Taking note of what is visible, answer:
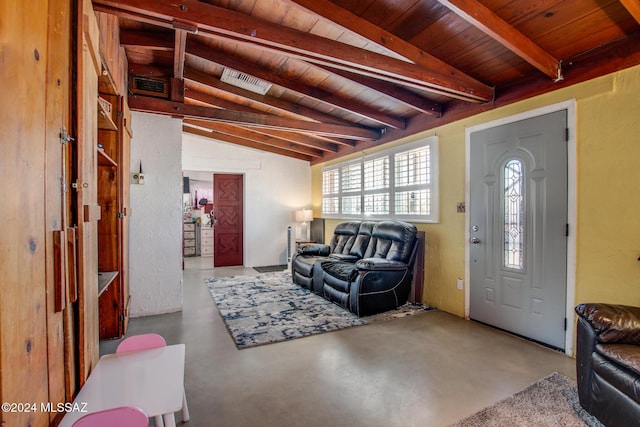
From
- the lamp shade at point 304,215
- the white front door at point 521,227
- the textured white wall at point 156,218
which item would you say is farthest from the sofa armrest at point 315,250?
the white front door at point 521,227

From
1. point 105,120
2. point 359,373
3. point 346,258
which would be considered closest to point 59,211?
point 105,120

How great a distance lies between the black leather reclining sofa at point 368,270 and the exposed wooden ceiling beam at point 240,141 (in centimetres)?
→ 284

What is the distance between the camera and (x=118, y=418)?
996mm

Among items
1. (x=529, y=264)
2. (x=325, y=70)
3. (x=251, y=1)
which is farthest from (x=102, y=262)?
(x=529, y=264)

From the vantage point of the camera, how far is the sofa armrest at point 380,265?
3.57 meters

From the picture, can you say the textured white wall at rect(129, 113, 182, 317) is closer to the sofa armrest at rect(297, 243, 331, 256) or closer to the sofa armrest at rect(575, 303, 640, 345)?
the sofa armrest at rect(297, 243, 331, 256)

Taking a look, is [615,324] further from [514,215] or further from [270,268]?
[270,268]

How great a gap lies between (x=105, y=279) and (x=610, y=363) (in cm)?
328

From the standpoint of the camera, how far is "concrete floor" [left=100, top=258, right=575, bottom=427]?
6.07ft

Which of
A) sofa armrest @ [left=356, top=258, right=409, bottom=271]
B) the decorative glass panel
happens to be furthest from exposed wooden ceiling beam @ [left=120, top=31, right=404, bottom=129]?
sofa armrest @ [left=356, top=258, right=409, bottom=271]

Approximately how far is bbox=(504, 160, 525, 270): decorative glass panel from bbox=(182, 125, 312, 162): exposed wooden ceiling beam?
4.74 m

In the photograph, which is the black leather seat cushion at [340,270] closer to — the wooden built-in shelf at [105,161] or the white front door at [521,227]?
the white front door at [521,227]

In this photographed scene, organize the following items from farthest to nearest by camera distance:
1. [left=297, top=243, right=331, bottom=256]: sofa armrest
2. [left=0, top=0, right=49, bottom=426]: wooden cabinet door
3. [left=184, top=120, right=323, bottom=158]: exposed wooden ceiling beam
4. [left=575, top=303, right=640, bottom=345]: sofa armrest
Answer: [left=184, top=120, right=323, bottom=158]: exposed wooden ceiling beam < [left=297, top=243, right=331, bottom=256]: sofa armrest < [left=575, top=303, right=640, bottom=345]: sofa armrest < [left=0, top=0, right=49, bottom=426]: wooden cabinet door

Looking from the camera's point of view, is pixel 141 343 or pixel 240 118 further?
pixel 240 118
